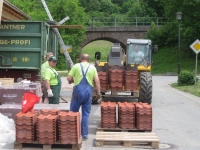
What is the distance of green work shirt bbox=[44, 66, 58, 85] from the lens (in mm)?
11938

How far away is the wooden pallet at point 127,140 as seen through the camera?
31.2 feet

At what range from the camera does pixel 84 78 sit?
33.1 feet

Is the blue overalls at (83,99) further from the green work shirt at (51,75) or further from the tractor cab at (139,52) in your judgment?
the tractor cab at (139,52)

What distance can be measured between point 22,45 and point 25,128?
6481 millimetres

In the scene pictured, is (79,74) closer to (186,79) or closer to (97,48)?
(186,79)

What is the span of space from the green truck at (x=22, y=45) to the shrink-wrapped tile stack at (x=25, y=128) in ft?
20.0

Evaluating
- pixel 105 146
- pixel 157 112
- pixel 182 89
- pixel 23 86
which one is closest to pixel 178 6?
pixel 182 89

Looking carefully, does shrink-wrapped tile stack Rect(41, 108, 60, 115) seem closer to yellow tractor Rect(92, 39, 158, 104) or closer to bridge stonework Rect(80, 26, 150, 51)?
yellow tractor Rect(92, 39, 158, 104)

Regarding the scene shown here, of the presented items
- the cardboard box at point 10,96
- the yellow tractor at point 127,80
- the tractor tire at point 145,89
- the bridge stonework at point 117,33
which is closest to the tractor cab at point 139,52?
the yellow tractor at point 127,80

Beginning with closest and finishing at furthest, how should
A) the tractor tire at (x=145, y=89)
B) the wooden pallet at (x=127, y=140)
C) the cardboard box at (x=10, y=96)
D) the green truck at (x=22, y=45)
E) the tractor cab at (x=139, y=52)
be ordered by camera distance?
the wooden pallet at (x=127, y=140)
the cardboard box at (x=10, y=96)
the green truck at (x=22, y=45)
the tractor tire at (x=145, y=89)
the tractor cab at (x=139, y=52)

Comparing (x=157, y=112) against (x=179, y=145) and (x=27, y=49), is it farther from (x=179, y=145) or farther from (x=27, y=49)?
(x=179, y=145)

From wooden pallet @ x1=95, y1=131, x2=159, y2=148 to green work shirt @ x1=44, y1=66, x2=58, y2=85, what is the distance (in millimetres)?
2624

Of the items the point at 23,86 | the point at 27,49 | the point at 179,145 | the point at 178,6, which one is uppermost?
the point at 178,6

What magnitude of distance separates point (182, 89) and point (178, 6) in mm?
23918
